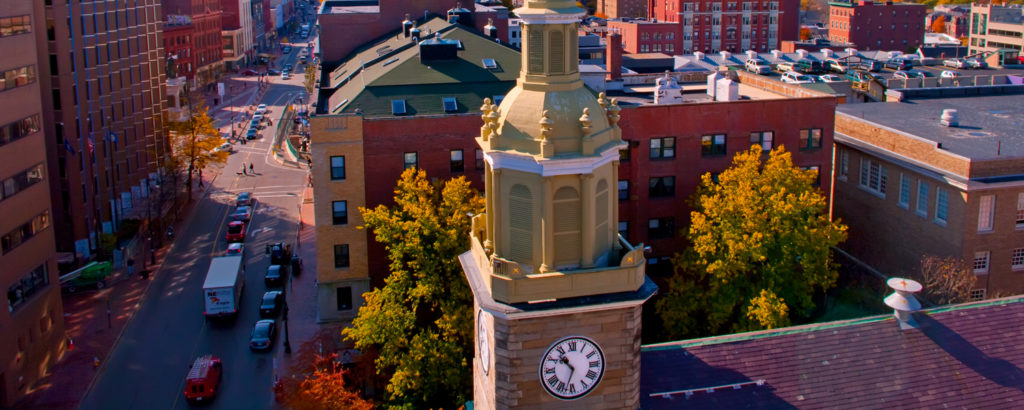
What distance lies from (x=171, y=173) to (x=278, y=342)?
4074 centimetres

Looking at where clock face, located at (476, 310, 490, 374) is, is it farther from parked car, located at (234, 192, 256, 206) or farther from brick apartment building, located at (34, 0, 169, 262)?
parked car, located at (234, 192, 256, 206)

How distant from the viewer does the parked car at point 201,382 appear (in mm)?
56469

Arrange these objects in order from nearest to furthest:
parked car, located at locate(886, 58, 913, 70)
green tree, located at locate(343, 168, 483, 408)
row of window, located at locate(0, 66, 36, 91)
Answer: green tree, located at locate(343, 168, 483, 408) < row of window, located at locate(0, 66, 36, 91) < parked car, located at locate(886, 58, 913, 70)

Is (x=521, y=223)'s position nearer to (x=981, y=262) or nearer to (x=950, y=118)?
(x=981, y=262)

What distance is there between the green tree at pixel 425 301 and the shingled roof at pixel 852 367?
19019mm

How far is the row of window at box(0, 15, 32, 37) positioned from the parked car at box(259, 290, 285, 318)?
23836 mm

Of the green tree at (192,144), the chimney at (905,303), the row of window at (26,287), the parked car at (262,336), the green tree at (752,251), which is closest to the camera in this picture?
the chimney at (905,303)

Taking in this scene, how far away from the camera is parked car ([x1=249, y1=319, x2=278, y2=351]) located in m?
64.2

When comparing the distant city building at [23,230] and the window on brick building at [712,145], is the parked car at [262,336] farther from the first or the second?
the window on brick building at [712,145]

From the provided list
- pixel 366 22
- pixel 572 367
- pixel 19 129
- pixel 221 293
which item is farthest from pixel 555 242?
pixel 366 22

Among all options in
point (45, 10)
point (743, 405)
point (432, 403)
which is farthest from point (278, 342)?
point (743, 405)

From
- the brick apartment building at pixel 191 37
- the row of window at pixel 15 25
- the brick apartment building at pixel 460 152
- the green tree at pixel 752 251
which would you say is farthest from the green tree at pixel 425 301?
the brick apartment building at pixel 191 37

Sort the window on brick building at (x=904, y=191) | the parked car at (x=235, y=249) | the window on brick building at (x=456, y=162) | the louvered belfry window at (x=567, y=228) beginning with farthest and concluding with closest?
the parked car at (x=235, y=249), the window on brick building at (x=456, y=162), the window on brick building at (x=904, y=191), the louvered belfry window at (x=567, y=228)

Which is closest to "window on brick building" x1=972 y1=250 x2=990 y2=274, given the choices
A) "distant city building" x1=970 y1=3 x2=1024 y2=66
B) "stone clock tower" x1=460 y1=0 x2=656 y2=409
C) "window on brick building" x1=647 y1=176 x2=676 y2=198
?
"window on brick building" x1=647 y1=176 x2=676 y2=198
